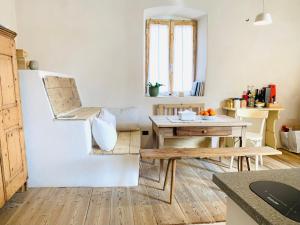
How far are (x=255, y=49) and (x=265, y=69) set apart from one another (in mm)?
414

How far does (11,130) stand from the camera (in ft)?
7.68

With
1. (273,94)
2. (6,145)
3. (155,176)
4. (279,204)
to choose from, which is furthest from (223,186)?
(273,94)

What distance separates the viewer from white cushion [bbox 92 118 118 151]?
2.80 m

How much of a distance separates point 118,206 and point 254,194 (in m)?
1.86

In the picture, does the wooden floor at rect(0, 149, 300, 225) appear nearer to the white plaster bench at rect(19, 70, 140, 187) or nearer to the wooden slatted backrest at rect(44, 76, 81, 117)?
the white plaster bench at rect(19, 70, 140, 187)

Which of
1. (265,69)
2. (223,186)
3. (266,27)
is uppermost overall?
(266,27)

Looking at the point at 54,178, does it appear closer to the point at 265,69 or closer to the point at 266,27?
the point at 265,69

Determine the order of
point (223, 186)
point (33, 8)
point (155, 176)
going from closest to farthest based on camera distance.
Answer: point (223, 186), point (155, 176), point (33, 8)

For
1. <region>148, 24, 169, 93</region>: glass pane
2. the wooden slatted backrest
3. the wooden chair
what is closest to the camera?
the wooden slatted backrest

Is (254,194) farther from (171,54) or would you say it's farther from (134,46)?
(171,54)

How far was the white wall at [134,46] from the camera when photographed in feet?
12.4

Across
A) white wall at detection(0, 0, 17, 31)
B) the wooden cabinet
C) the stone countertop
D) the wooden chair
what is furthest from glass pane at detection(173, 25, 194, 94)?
the stone countertop

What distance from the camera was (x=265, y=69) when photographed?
4293 millimetres

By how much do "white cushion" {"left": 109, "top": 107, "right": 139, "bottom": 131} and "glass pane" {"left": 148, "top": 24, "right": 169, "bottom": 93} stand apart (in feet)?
2.79
